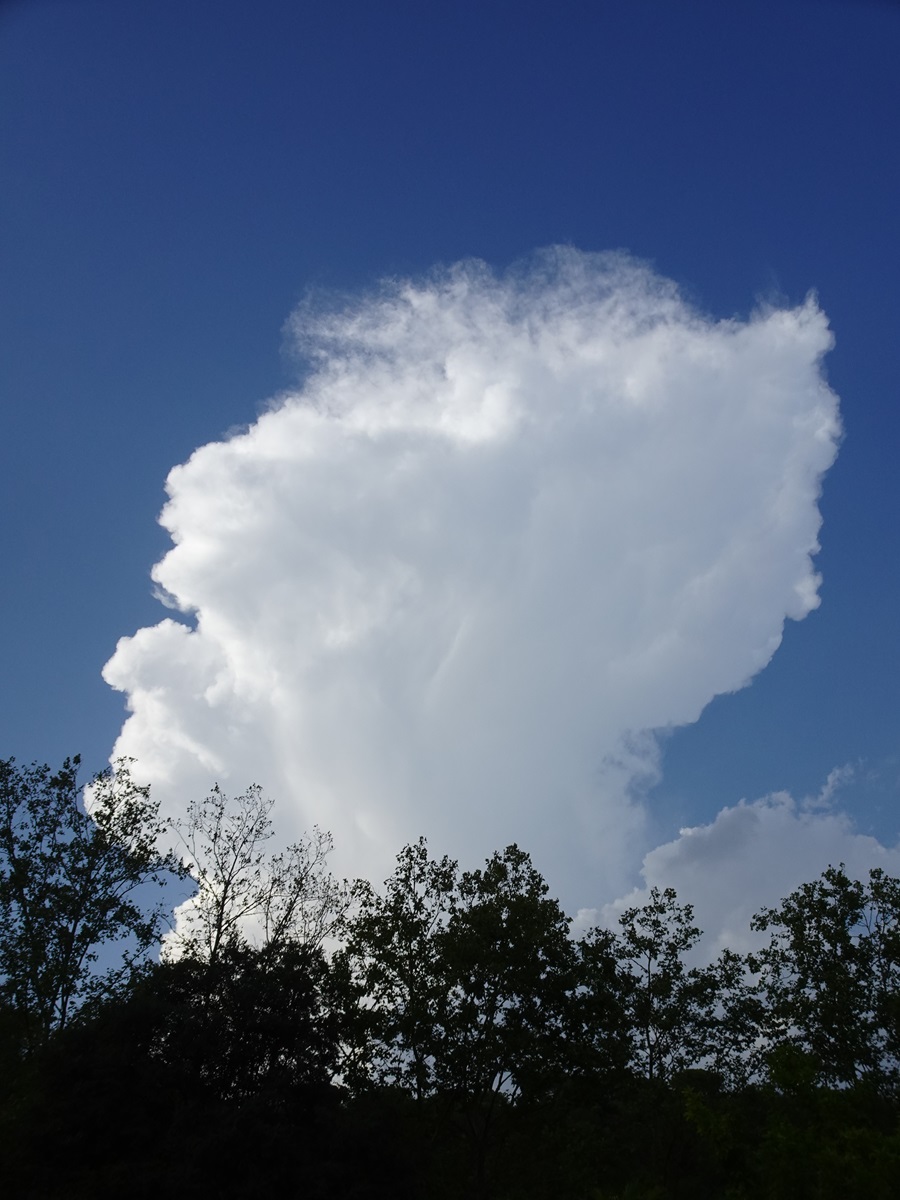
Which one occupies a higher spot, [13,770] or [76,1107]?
[13,770]

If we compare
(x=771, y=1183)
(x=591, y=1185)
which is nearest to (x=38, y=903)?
(x=591, y=1185)

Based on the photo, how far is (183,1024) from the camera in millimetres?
23938

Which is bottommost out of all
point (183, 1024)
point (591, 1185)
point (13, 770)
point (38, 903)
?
point (591, 1185)

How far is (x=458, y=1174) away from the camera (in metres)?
27.4

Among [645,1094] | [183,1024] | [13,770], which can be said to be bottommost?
[645,1094]

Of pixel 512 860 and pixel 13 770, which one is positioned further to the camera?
pixel 512 860

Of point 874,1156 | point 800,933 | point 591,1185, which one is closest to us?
point 874,1156

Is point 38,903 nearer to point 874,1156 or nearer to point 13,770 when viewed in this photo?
point 13,770

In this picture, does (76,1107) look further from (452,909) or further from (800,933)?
(800,933)

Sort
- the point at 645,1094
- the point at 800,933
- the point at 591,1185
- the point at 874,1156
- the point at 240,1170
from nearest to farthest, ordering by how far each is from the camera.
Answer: the point at 874,1156 < the point at 240,1170 < the point at 591,1185 < the point at 645,1094 < the point at 800,933

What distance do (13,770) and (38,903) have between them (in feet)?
14.3

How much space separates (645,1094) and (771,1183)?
34.5ft

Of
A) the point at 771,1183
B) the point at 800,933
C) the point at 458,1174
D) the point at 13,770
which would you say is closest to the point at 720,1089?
the point at 800,933

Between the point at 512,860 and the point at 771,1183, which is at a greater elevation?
the point at 512,860
